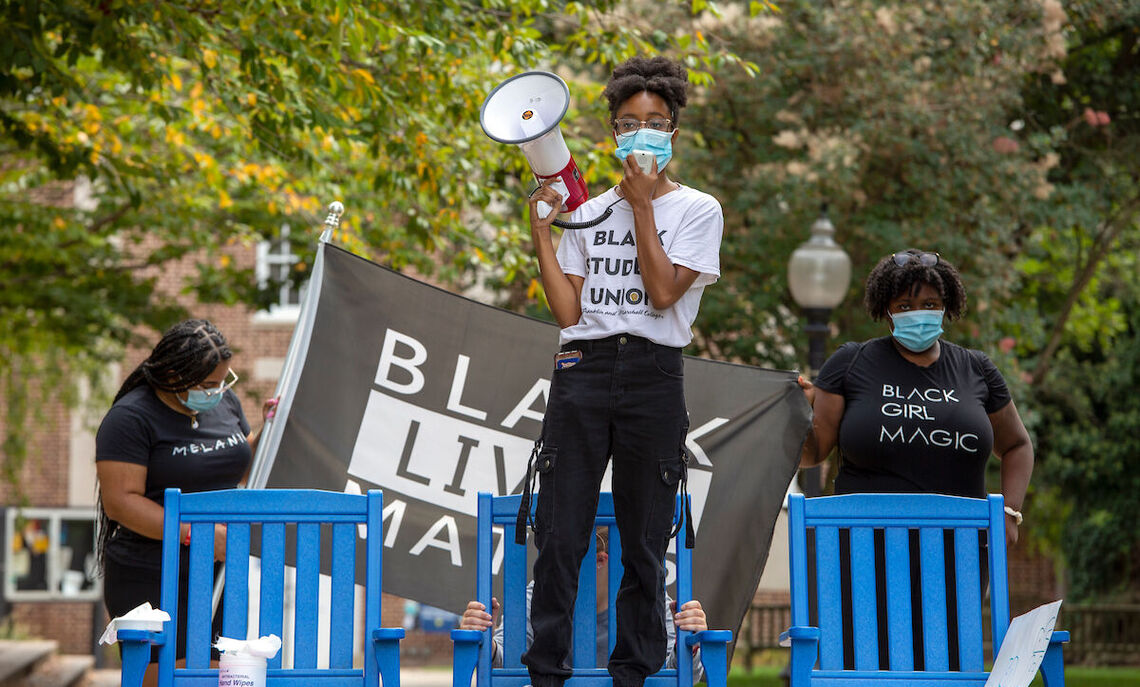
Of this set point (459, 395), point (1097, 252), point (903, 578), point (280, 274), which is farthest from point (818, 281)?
point (280, 274)

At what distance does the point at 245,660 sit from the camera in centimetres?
384

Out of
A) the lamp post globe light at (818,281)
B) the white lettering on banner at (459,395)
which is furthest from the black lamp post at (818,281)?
the white lettering on banner at (459,395)

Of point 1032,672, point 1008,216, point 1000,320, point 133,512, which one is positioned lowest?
point 1032,672

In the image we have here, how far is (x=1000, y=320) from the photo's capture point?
463 inches

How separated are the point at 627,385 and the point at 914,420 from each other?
1.23 m

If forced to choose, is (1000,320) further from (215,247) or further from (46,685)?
(46,685)

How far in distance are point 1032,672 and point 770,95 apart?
29.8 feet

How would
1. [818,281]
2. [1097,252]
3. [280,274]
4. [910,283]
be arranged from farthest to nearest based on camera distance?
[280,274]
[1097,252]
[818,281]
[910,283]

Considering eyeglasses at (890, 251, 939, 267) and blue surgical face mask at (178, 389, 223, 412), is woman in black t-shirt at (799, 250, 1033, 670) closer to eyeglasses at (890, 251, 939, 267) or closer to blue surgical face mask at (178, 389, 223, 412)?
eyeglasses at (890, 251, 939, 267)

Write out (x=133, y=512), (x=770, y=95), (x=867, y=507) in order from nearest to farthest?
(x=867, y=507) → (x=133, y=512) → (x=770, y=95)

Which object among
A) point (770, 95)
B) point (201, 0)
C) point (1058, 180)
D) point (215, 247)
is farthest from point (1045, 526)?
point (201, 0)

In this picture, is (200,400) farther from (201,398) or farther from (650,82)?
(650,82)

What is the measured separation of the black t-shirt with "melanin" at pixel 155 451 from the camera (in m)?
4.80

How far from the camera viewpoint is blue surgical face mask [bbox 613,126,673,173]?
373 cm
